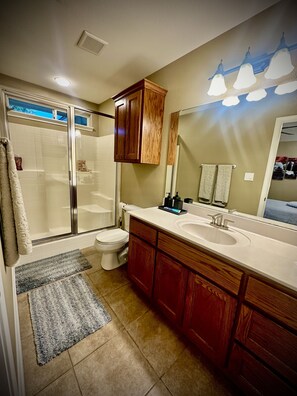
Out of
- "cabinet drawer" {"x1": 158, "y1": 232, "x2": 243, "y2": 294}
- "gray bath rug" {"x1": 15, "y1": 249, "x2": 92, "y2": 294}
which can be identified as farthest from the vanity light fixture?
"gray bath rug" {"x1": 15, "y1": 249, "x2": 92, "y2": 294}

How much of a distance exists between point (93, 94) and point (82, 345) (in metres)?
3.16

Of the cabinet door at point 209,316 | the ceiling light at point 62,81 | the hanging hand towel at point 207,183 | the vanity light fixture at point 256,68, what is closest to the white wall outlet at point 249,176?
the hanging hand towel at point 207,183

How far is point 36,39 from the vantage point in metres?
1.47

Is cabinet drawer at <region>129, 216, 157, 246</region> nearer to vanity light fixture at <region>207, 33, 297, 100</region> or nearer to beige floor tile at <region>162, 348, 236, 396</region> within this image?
beige floor tile at <region>162, 348, 236, 396</region>

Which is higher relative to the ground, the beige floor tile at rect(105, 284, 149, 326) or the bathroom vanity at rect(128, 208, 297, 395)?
the bathroom vanity at rect(128, 208, 297, 395)

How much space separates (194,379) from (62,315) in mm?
1119

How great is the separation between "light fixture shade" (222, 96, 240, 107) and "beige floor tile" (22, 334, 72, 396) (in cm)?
233

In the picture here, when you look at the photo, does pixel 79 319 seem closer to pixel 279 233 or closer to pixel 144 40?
pixel 279 233

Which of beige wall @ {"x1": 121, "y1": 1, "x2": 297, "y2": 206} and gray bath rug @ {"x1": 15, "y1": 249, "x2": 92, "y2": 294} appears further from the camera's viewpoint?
gray bath rug @ {"x1": 15, "y1": 249, "x2": 92, "y2": 294}

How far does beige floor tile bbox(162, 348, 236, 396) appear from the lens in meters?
0.97

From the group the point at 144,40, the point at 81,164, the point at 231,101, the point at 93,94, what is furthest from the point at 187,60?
the point at 81,164

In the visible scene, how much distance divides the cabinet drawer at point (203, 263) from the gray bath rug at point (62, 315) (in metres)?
0.86

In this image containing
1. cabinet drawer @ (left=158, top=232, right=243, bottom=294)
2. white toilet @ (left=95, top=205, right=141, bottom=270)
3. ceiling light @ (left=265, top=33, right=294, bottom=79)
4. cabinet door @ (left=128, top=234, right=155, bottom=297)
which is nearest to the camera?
cabinet drawer @ (left=158, top=232, right=243, bottom=294)

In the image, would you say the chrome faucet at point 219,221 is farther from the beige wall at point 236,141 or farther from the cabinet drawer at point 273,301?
the cabinet drawer at point 273,301
